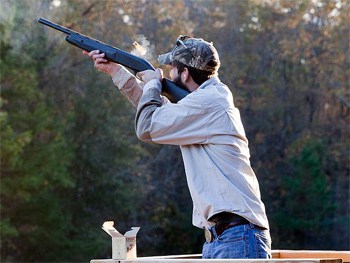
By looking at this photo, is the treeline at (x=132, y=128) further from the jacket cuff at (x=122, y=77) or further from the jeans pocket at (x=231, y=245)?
the jeans pocket at (x=231, y=245)

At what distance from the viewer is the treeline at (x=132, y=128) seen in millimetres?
27562

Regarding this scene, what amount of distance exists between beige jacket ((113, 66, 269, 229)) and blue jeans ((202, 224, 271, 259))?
0.19ft

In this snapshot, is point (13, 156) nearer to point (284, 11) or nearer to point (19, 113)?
point (19, 113)

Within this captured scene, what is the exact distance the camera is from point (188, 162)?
5.49 m

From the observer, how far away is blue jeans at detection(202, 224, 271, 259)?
5312 mm

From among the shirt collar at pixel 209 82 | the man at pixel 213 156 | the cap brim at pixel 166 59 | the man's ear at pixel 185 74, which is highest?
the cap brim at pixel 166 59

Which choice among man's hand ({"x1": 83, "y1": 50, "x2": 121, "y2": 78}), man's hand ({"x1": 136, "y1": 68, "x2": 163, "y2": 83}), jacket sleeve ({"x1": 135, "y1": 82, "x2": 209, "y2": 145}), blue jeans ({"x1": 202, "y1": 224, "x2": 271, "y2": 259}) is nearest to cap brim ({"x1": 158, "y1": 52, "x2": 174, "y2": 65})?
man's hand ({"x1": 136, "y1": 68, "x2": 163, "y2": 83})

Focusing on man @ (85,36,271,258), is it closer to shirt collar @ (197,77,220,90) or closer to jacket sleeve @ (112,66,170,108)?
shirt collar @ (197,77,220,90)

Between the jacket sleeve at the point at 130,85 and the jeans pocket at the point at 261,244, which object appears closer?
the jeans pocket at the point at 261,244

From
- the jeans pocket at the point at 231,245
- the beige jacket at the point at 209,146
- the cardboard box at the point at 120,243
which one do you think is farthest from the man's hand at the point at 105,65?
the jeans pocket at the point at 231,245

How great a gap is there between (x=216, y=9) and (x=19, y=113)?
1594cm

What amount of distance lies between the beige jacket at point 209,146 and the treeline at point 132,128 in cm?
1946

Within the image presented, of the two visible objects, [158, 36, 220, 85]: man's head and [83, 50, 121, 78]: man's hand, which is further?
[83, 50, 121, 78]: man's hand

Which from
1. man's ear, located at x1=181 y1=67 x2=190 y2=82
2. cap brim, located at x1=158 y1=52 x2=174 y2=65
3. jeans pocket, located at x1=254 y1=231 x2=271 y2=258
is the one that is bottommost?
jeans pocket, located at x1=254 y1=231 x2=271 y2=258
